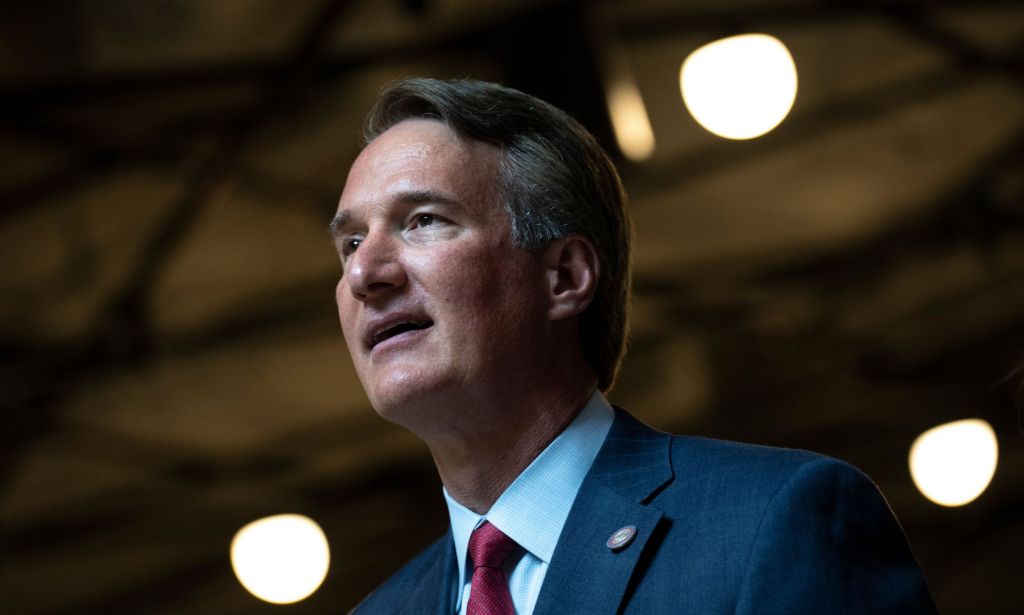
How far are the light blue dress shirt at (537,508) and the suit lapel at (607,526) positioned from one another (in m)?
0.04

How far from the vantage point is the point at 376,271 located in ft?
6.64

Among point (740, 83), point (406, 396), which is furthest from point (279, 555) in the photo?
point (406, 396)

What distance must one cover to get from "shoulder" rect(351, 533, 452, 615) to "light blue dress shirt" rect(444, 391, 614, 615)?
0.09m

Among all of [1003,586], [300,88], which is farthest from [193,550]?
[1003,586]

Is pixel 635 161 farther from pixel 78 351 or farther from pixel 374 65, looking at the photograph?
pixel 78 351

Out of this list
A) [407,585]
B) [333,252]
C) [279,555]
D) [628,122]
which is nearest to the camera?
[407,585]

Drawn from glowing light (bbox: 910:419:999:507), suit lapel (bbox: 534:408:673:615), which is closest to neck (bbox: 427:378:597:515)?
suit lapel (bbox: 534:408:673:615)

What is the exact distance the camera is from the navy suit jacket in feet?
5.35

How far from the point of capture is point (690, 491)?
1855mm

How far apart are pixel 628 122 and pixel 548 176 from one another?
106 inches

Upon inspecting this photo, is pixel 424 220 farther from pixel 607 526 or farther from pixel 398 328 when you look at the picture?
pixel 607 526

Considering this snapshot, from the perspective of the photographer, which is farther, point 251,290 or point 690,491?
point 251,290

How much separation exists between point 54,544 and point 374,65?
4.54 meters

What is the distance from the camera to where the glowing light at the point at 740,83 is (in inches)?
187
